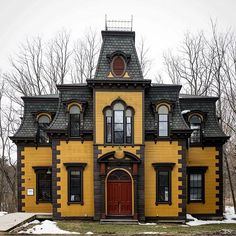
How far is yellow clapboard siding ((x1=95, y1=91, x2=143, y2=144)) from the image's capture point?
2206cm

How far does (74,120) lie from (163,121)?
18.9ft

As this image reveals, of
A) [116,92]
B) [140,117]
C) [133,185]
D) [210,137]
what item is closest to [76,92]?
[116,92]

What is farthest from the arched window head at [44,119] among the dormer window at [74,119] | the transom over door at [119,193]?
the transom over door at [119,193]

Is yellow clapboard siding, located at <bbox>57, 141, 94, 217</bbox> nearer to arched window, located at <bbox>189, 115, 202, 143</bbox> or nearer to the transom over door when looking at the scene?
the transom over door

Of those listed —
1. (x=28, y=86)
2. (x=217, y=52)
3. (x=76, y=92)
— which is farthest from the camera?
(x=28, y=86)

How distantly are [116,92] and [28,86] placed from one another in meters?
17.7

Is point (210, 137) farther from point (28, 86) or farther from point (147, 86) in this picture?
point (28, 86)

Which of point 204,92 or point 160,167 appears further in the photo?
point 204,92

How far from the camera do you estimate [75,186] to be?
22.4 m

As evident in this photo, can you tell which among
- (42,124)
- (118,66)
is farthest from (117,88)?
(42,124)

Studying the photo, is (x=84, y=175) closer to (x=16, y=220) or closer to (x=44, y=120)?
(x=16, y=220)

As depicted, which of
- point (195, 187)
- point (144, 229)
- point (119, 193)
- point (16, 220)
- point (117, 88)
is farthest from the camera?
point (195, 187)

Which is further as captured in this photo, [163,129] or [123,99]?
[163,129]

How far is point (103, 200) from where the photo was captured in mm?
21766
